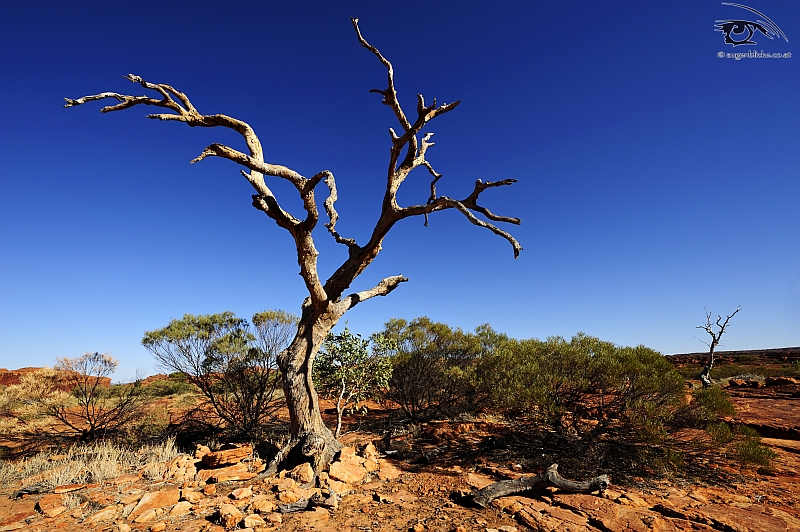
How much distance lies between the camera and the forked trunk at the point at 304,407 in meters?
6.63

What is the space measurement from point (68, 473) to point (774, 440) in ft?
58.8

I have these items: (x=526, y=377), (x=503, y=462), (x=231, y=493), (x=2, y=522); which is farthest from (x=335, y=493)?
(x=526, y=377)

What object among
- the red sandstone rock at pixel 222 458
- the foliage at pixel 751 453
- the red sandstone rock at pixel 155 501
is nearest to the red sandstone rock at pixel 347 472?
the red sandstone rock at pixel 222 458

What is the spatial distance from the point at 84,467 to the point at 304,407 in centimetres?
468

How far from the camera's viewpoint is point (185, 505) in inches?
196

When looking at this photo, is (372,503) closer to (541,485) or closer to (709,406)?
(541,485)

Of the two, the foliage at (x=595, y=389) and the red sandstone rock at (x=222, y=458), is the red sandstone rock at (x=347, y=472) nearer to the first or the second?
the red sandstone rock at (x=222, y=458)

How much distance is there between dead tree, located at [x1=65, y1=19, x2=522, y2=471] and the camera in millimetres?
5961

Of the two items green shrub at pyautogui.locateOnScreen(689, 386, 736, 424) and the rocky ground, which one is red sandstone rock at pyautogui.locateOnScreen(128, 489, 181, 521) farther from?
green shrub at pyautogui.locateOnScreen(689, 386, 736, 424)

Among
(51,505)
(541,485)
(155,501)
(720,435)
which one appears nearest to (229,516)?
(155,501)

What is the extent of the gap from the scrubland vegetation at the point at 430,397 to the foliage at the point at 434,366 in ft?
0.16

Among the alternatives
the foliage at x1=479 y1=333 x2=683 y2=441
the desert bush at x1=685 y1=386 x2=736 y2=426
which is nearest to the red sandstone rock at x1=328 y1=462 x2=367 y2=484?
the foliage at x1=479 y1=333 x2=683 y2=441

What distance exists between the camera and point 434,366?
40.8 feet

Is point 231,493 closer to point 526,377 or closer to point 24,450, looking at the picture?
point 526,377
